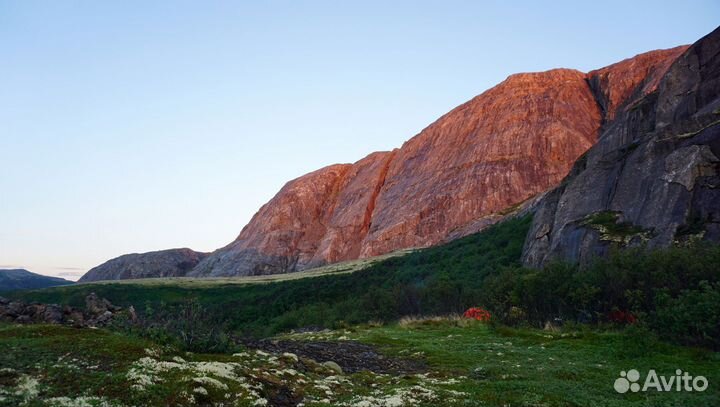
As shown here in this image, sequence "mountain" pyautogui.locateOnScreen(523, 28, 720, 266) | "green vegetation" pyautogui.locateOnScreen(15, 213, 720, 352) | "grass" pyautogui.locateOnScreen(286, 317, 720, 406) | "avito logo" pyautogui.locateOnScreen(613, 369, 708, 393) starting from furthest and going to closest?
A: "mountain" pyautogui.locateOnScreen(523, 28, 720, 266), "green vegetation" pyautogui.locateOnScreen(15, 213, 720, 352), "avito logo" pyautogui.locateOnScreen(613, 369, 708, 393), "grass" pyautogui.locateOnScreen(286, 317, 720, 406)

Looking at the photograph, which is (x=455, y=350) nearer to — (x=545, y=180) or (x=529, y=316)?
(x=529, y=316)

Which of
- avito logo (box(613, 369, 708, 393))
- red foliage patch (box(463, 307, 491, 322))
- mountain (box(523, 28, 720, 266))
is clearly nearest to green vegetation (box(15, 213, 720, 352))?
red foliage patch (box(463, 307, 491, 322))

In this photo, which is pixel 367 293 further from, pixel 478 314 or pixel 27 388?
pixel 27 388

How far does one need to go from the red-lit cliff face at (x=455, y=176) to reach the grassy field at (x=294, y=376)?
85.9 m

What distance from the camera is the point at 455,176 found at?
4921 inches

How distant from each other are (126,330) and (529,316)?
23738 mm

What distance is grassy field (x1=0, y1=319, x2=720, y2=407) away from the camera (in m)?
11.5

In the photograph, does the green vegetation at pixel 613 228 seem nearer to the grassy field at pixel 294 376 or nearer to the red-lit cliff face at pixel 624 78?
the grassy field at pixel 294 376

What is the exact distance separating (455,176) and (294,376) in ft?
373

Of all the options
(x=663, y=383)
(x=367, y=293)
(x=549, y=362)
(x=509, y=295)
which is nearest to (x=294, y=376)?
(x=549, y=362)

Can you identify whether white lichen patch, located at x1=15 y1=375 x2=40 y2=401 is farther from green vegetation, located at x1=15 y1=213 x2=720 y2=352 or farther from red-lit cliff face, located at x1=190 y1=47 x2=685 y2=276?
red-lit cliff face, located at x1=190 y1=47 x2=685 y2=276

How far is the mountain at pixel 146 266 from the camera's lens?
171 m

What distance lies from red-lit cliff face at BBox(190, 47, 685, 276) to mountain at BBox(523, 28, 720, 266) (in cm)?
4620

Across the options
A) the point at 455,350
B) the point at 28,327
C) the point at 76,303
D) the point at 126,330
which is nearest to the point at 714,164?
the point at 455,350
